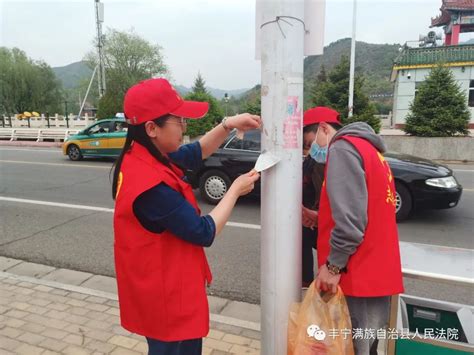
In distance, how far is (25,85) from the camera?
47.9 meters

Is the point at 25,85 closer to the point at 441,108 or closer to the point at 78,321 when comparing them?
the point at 441,108

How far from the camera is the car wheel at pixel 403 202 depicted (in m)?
5.98

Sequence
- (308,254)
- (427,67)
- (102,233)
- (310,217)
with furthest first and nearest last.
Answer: (427,67)
(102,233)
(308,254)
(310,217)

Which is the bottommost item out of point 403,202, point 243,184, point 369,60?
point 403,202

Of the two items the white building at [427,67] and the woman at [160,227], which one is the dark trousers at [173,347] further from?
the white building at [427,67]

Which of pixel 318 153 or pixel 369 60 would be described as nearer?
pixel 318 153

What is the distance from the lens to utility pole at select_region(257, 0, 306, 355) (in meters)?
1.67

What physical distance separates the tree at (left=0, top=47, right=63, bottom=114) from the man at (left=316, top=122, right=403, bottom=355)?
175 ft

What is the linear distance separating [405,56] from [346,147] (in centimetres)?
2552

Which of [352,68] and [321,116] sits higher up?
[352,68]

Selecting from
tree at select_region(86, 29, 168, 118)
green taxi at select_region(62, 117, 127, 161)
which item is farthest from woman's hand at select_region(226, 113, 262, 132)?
tree at select_region(86, 29, 168, 118)

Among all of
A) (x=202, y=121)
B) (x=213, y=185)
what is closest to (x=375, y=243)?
(x=213, y=185)

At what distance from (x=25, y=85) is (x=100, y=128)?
135 ft

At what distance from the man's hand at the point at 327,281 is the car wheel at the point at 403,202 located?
459cm
